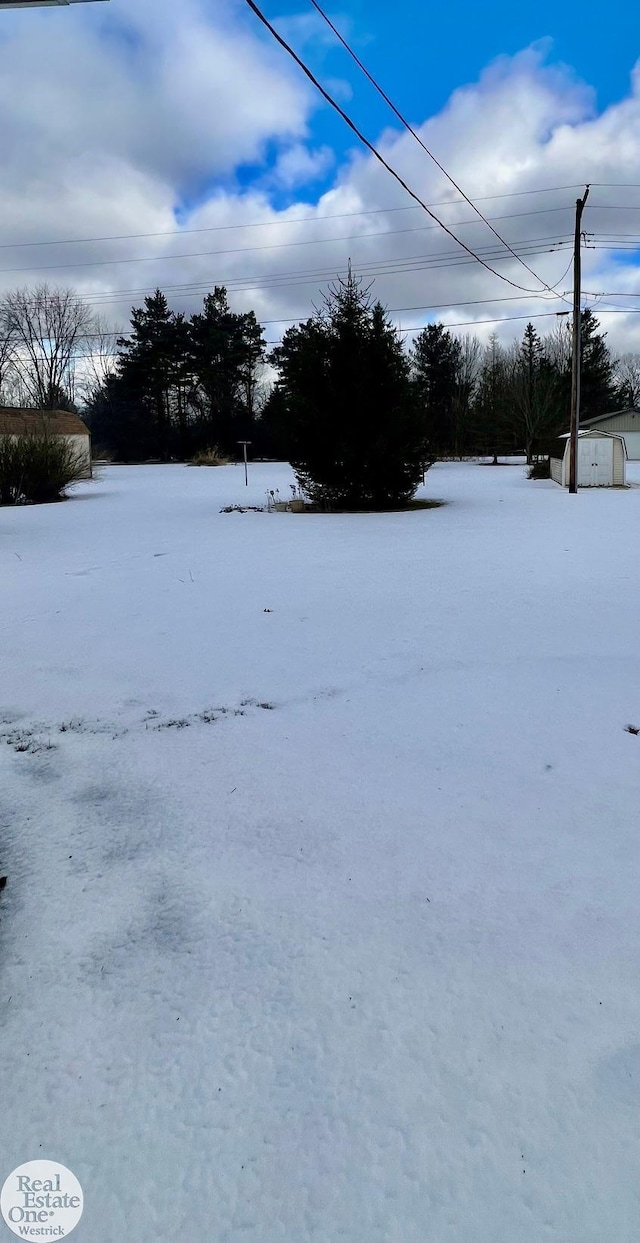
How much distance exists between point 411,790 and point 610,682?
1.74 meters

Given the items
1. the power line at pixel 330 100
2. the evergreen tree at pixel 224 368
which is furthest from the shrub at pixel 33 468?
the evergreen tree at pixel 224 368

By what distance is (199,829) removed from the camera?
236 cm

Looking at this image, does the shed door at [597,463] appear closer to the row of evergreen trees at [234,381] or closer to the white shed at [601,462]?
the white shed at [601,462]

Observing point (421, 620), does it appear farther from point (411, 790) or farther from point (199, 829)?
point (199, 829)

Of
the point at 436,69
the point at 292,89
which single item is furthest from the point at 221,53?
the point at 436,69

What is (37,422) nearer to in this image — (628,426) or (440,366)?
(440,366)

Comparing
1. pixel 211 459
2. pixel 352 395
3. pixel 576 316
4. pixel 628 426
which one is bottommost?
pixel 352 395

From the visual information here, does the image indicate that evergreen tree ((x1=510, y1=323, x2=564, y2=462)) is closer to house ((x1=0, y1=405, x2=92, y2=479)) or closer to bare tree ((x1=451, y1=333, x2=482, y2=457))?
bare tree ((x1=451, y1=333, x2=482, y2=457))

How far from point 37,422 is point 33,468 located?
570 cm

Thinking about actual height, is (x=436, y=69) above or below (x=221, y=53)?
above

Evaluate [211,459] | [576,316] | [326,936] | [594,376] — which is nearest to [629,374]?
[594,376]

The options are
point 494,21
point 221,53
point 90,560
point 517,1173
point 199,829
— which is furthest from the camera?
point 90,560

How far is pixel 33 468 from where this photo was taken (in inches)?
688

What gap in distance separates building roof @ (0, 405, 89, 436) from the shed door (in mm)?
16302
